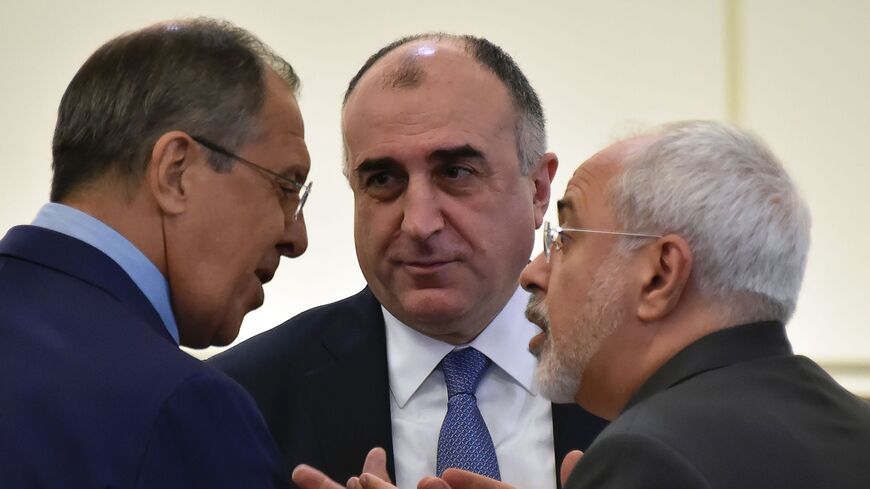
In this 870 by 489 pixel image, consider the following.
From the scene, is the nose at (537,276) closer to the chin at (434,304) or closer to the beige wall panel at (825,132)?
the chin at (434,304)

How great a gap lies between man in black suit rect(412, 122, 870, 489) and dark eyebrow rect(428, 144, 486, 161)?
1.50 ft

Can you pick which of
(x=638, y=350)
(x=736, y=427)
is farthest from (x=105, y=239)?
(x=736, y=427)

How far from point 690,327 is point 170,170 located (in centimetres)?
76

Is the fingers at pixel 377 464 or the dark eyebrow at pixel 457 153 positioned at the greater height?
the dark eyebrow at pixel 457 153

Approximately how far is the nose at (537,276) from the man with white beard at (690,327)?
23mm

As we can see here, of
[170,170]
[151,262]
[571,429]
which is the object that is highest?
[170,170]

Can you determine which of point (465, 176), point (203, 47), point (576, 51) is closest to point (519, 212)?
point (465, 176)

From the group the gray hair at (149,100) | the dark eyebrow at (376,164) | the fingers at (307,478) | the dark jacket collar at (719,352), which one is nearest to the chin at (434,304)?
the dark eyebrow at (376,164)

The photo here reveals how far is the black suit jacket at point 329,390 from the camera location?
236 centimetres

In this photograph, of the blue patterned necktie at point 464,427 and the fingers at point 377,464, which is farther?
the blue patterned necktie at point 464,427

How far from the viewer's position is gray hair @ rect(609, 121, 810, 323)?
1.77 metres

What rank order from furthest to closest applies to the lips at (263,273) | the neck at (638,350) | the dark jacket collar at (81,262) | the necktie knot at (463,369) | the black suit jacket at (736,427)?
the necktie knot at (463,369) < the lips at (263,273) < the neck at (638,350) < the dark jacket collar at (81,262) < the black suit jacket at (736,427)

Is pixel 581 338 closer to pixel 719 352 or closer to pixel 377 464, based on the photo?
pixel 719 352

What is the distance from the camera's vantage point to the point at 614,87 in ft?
13.4
